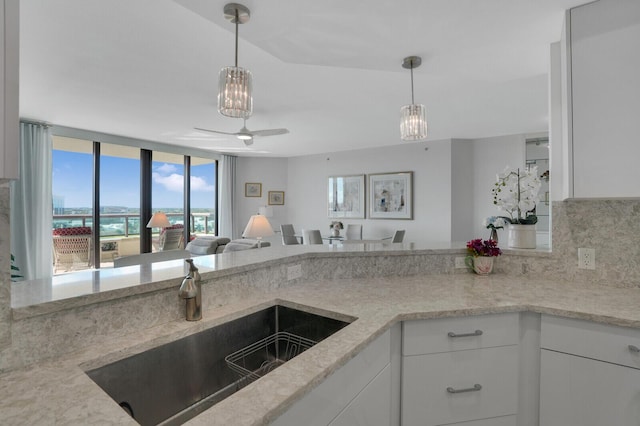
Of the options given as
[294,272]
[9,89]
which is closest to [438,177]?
[294,272]

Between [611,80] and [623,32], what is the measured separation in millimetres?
224

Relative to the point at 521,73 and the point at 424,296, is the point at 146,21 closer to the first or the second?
the point at 424,296

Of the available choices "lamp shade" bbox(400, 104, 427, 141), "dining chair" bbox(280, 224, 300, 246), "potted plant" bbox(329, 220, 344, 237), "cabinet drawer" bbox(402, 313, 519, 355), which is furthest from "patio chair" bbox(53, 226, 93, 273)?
A: "cabinet drawer" bbox(402, 313, 519, 355)

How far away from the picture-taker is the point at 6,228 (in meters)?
0.89

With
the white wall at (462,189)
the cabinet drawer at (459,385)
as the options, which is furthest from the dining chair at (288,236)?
the cabinet drawer at (459,385)

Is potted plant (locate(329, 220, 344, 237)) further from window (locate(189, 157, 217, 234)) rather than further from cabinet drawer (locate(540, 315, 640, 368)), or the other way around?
cabinet drawer (locate(540, 315, 640, 368))

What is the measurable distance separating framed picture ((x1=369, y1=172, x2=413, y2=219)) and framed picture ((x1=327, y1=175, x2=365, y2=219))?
226 millimetres

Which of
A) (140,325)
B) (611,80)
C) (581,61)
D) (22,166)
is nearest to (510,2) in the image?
(581,61)

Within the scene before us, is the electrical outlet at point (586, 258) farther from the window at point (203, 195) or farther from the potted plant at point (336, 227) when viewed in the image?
the window at point (203, 195)

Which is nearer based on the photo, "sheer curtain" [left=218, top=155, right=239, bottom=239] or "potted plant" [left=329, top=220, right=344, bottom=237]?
"potted plant" [left=329, top=220, right=344, bottom=237]

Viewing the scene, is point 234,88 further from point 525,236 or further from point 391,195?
point 391,195

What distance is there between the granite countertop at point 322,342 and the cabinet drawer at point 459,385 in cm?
21

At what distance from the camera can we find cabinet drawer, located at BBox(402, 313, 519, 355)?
1.38m

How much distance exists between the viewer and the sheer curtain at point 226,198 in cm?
737
